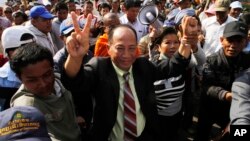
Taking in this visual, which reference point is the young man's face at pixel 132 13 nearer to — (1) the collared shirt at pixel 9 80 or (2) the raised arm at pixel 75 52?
(1) the collared shirt at pixel 9 80

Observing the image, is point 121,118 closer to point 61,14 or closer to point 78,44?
point 78,44

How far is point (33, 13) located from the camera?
3848 millimetres

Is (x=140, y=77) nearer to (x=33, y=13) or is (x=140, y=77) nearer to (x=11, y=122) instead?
(x=11, y=122)

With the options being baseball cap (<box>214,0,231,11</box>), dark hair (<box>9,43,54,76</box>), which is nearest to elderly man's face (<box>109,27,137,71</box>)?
dark hair (<box>9,43,54,76</box>)

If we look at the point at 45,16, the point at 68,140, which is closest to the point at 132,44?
the point at 68,140

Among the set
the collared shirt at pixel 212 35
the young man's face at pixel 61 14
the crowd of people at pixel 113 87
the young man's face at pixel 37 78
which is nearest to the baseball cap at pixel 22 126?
the crowd of people at pixel 113 87

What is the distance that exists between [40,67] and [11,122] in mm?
584

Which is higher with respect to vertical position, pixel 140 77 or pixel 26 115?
pixel 26 115

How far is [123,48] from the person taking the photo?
189cm

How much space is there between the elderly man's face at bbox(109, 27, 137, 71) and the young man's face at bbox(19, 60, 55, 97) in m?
0.46

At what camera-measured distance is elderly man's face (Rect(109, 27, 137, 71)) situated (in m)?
1.89

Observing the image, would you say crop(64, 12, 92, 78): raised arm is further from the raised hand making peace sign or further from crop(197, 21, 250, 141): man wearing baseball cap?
crop(197, 21, 250, 141): man wearing baseball cap

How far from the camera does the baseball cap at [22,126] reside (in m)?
1.10

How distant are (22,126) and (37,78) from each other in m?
0.58
